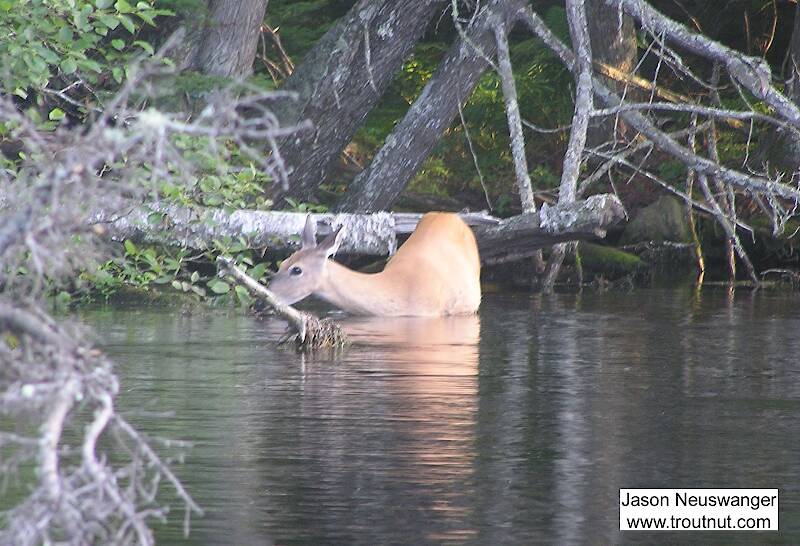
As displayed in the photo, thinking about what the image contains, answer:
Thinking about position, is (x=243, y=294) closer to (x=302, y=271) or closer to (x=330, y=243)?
(x=302, y=271)

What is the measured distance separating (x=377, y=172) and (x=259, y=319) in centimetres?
320

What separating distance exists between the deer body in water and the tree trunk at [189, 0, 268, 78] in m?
2.21

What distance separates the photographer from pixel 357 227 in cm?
1484

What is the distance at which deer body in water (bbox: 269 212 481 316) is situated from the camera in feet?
43.2

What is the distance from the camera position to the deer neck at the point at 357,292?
13.4 meters

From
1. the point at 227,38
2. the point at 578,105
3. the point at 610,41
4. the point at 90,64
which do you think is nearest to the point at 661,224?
the point at 610,41

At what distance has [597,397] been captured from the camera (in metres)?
8.56

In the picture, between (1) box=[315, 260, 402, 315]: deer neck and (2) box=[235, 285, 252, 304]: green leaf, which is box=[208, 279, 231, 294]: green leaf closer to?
(2) box=[235, 285, 252, 304]: green leaf

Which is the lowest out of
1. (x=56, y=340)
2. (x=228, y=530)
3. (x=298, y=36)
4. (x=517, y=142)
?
(x=228, y=530)

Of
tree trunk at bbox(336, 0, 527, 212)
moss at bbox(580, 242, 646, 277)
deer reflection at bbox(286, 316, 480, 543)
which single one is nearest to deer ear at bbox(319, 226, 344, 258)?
deer reflection at bbox(286, 316, 480, 543)

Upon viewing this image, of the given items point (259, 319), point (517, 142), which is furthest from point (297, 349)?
point (517, 142)

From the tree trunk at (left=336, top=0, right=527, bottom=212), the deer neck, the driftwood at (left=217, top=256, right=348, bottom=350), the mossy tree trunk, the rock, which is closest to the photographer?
the driftwood at (left=217, top=256, right=348, bottom=350)

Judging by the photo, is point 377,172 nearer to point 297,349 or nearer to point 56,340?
point 297,349

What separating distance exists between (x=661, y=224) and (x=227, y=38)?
616 centimetres
